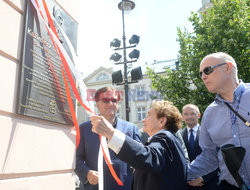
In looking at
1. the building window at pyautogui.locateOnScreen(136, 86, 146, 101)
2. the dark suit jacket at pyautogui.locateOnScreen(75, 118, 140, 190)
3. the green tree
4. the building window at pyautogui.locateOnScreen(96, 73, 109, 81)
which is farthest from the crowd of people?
the building window at pyautogui.locateOnScreen(96, 73, 109, 81)

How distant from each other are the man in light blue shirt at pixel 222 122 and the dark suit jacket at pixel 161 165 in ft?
1.12

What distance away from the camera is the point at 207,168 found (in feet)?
8.11

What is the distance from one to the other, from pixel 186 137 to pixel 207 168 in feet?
5.52

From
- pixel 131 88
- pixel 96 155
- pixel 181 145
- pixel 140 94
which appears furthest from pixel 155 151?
pixel 131 88

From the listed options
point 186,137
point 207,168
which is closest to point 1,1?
point 207,168

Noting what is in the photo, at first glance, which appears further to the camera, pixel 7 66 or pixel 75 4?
pixel 75 4

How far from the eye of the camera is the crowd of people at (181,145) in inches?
66.7

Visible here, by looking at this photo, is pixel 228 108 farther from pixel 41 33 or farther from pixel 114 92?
pixel 41 33

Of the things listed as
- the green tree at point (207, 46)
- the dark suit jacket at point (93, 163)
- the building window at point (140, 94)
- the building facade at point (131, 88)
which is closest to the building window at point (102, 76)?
the building facade at point (131, 88)

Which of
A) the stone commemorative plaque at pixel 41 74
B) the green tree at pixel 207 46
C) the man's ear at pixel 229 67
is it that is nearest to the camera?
the stone commemorative plaque at pixel 41 74

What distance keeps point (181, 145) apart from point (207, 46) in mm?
8900

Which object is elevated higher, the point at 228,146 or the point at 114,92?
the point at 114,92

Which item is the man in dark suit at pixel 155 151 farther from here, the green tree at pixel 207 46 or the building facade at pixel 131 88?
the building facade at pixel 131 88

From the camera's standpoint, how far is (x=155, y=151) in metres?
1.84
